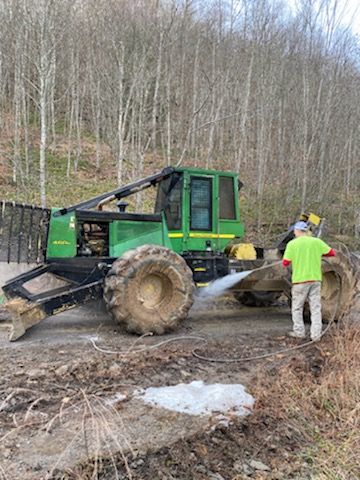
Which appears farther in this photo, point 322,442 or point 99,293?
point 99,293

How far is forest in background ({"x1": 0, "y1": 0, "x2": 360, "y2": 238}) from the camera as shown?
51.5 feet

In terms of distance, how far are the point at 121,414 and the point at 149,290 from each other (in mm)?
3029

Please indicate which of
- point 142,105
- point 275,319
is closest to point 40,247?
point 275,319

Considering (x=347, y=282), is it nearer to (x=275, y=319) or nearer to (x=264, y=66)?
(x=275, y=319)

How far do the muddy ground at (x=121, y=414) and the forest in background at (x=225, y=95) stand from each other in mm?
10071

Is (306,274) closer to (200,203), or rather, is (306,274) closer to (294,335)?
(294,335)

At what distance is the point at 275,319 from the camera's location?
7.92m

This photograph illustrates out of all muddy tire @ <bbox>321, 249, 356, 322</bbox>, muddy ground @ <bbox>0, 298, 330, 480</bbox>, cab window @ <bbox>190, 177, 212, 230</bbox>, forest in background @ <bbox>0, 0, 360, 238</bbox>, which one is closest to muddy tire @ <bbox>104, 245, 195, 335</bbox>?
muddy ground @ <bbox>0, 298, 330, 480</bbox>

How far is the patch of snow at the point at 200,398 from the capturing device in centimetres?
381

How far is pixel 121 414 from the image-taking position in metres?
3.65

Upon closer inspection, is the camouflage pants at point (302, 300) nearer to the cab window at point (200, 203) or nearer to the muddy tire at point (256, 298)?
the cab window at point (200, 203)

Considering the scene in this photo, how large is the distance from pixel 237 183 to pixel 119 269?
2942 millimetres

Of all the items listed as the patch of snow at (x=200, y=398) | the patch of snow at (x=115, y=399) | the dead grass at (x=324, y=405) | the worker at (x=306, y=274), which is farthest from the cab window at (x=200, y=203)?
the patch of snow at (x=115, y=399)

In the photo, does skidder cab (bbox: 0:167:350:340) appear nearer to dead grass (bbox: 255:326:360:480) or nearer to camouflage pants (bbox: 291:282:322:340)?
camouflage pants (bbox: 291:282:322:340)
